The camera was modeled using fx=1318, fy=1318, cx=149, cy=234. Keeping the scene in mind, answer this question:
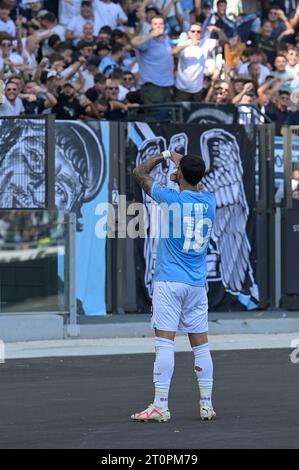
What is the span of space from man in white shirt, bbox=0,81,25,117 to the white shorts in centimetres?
875

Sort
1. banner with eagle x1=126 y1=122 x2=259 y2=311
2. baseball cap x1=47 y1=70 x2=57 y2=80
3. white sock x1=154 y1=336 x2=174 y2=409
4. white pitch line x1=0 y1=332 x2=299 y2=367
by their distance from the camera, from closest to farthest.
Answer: white sock x1=154 y1=336 x2=174 y2=409
white pitch line x1=0 y1=332 x2=299 y2=367
banner with eagle x1=126 y1=122 x2=259 y2=311
baseball cap x1=47 y1=70 x2=57 y2=80

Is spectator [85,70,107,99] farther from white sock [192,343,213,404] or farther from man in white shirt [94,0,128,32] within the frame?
white sock [192,343,213,404]

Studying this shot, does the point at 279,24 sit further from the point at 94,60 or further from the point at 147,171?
the point at 147,171

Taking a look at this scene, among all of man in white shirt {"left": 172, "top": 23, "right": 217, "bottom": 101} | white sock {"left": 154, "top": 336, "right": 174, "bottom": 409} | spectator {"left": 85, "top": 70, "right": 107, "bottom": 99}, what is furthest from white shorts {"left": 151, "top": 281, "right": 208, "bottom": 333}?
man in white shirt {"left": 172, "top": 23, "right": 217, "bottom": 101}

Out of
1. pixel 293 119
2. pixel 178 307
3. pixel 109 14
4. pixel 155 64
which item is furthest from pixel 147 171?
pixel 109 14

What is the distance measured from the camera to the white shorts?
9.77m

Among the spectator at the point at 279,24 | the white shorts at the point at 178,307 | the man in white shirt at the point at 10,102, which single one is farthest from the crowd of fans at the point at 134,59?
the white shorts at the point at 178,307

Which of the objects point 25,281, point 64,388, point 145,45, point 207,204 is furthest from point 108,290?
point 207,204

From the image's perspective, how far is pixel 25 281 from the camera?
54.6 ft

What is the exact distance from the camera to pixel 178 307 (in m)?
9.81

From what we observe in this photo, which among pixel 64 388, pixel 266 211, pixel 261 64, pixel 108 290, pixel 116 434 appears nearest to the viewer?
pixel 116 434

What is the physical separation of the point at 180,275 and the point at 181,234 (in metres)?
0.31
